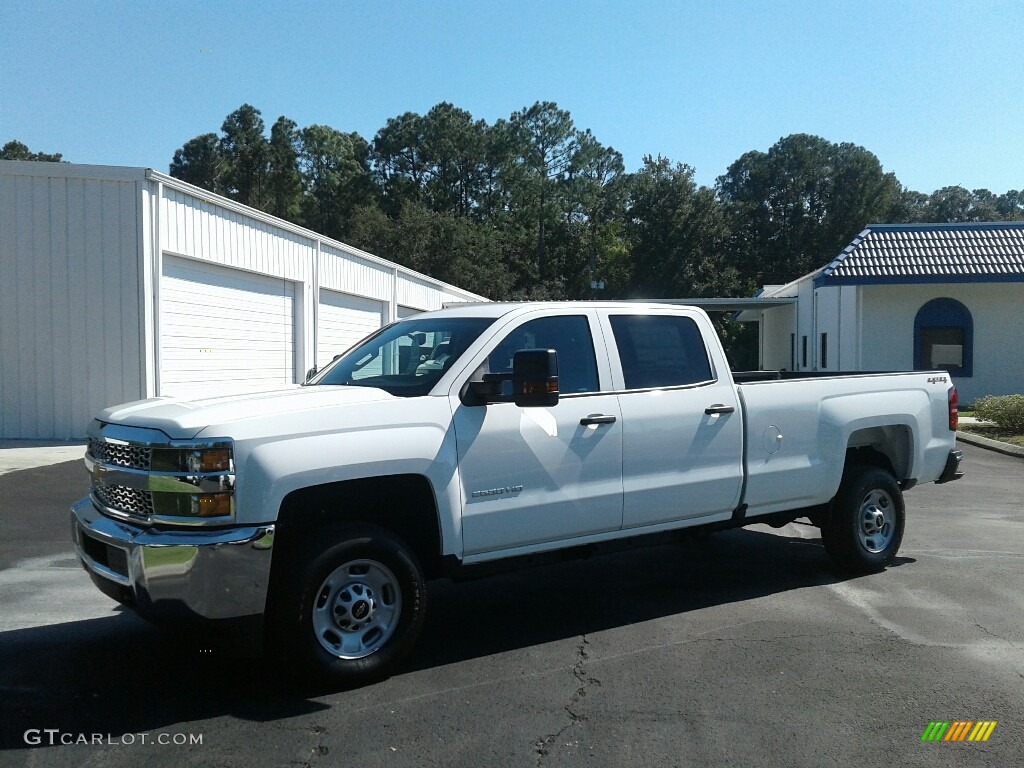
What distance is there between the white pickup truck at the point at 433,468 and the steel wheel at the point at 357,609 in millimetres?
10

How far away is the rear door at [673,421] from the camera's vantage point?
19.9 feet

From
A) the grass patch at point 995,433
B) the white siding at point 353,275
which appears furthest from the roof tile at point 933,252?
the white siding at point 353,275

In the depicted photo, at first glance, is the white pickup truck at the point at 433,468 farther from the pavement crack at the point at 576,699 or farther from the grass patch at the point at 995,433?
the grass patch at the point at 995,433

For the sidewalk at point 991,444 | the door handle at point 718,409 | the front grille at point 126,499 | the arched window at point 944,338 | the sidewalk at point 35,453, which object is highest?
the arched window at point 944,338

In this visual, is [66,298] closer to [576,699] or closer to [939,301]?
[576,699]

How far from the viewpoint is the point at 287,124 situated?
246 feet

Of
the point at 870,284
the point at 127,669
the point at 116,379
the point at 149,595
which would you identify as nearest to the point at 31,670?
the point at 127,669

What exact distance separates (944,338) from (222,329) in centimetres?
1945

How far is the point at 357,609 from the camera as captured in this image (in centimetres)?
498

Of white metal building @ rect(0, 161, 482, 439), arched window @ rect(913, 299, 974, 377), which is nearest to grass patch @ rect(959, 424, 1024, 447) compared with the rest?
arched window @ rect(913, 299, 974, 377)

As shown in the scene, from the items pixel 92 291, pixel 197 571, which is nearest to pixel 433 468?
pixel 197 571

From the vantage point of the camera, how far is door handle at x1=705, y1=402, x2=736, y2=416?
253 inches

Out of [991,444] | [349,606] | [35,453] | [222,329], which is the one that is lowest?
[991,444]

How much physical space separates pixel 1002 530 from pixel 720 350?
4.53m
